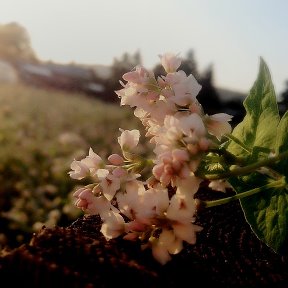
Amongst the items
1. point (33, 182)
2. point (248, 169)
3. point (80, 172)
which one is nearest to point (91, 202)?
point (80, 172)

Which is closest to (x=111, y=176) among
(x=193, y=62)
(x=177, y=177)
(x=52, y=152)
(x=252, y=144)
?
(x=177, y=177)

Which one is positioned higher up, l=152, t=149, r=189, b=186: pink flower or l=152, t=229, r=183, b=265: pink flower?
l=152, t=149, r=189, b=186: pink flower

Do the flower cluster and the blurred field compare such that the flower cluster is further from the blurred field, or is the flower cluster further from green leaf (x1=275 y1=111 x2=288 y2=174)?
the blurred field

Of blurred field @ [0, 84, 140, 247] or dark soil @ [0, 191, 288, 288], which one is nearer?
dark soil @ [0, 191, 288, 288]

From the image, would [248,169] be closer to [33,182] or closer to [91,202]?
[91,202]

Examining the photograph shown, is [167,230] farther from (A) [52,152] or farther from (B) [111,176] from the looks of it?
(A) [52,152]

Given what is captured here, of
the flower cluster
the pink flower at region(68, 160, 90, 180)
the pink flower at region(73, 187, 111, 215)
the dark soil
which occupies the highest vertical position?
the flower cluster

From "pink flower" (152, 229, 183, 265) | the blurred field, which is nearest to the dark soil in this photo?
"pink flower" (152, 229, 183, 265)
